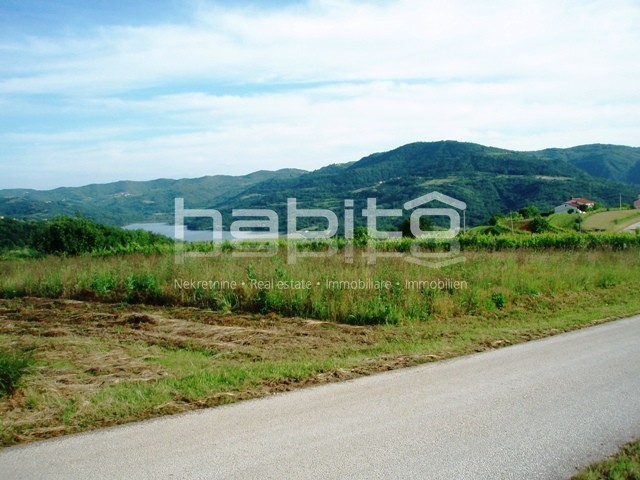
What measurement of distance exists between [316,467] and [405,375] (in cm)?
306

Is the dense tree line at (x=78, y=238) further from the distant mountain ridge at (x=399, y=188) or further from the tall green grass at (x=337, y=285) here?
the distant mountain ridge at (x=399, y=188)

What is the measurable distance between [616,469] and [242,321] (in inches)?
325

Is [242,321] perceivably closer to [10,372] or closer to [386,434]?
[10,372]

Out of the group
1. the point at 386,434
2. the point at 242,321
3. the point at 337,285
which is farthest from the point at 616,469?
the point at 337,285

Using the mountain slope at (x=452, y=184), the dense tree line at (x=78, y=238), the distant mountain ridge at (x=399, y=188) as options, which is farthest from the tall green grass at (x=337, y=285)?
the mountain slope at (x=452, y=184)

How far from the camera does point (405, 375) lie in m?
7.28

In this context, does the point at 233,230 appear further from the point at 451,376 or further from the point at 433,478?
the point at 433,478

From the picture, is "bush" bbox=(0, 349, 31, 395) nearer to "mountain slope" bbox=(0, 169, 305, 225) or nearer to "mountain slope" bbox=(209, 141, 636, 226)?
"mountain slope" bbox=(0, 169, 305, 225)

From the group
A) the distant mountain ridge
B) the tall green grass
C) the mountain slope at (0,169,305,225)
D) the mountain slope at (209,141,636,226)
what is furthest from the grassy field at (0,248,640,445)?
the mountain slope at (209,141,636,226)

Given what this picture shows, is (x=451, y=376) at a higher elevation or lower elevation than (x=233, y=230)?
lower

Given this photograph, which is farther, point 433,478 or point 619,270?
point 619,270

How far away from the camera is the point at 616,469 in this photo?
4402 millimetres

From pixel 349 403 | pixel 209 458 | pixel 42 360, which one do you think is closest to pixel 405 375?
pixel 349 403

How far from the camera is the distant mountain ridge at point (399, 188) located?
107875mm
